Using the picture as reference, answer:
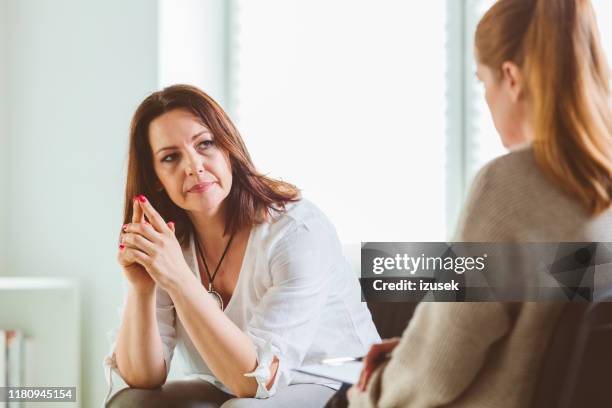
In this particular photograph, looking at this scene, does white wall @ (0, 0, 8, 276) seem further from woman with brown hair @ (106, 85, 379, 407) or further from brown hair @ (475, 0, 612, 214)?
brown hair @ (475, 0, 612, 214)

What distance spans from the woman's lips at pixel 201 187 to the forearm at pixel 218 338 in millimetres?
169

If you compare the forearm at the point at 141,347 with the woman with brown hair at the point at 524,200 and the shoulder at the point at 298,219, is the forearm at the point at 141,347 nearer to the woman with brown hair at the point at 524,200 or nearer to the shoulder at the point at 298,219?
the shoulder at the point at 298,219

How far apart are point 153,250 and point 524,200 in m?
0.47

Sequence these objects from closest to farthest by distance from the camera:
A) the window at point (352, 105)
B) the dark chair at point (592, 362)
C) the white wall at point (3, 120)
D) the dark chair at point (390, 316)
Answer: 1. the dark chair at point (592, 362)
2. the dark chair at point (390, 316)
3. the window at point (352, 105)
4. the white wall at point (3, 120)

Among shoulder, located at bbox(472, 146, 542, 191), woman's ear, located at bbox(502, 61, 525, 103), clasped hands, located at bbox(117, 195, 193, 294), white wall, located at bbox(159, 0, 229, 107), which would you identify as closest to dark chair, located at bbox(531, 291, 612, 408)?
shoulder, located at bbox(472, 146, 542, 191)

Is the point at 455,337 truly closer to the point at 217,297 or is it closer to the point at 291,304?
the point at 291,304

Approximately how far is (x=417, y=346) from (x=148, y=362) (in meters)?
0.44

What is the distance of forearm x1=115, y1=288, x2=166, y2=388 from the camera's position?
37.8 inches

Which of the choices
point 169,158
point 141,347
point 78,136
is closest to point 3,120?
point 78,136

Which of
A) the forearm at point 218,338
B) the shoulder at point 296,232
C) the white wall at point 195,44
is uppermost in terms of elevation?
the white wall at point 195,44

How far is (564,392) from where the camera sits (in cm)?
56

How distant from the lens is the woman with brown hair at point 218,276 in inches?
34.9

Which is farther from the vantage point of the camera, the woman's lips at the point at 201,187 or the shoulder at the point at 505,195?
the woman's lips at the point at 201,187

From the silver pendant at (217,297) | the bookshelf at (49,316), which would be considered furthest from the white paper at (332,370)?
the bookshelf at (49,316)
